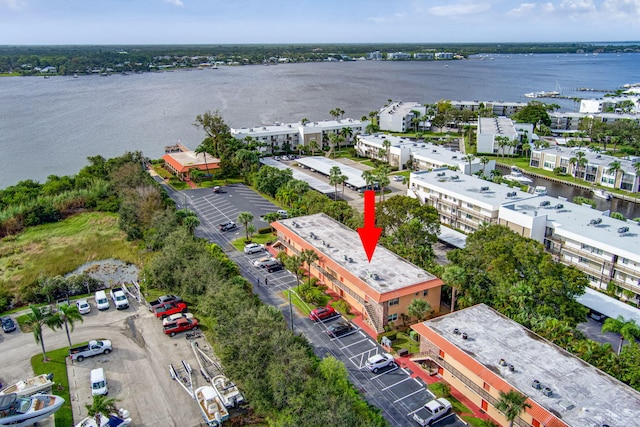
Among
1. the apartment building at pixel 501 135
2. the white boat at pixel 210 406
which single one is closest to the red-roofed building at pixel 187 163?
the apartment building at pixel 501 135

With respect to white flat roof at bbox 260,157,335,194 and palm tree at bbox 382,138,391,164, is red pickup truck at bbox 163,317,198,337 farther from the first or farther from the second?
palm tree at bbox 382,138,391,164

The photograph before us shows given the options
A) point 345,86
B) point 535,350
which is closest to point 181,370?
point 535,350

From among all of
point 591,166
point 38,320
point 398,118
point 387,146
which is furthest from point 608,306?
point 398,118

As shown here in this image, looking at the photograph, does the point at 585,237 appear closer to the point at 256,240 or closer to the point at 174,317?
the point at 256,240

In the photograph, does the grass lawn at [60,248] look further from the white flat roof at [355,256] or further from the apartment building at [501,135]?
the apartment building at [501,135]

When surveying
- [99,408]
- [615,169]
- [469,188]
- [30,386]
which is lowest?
[30,386]

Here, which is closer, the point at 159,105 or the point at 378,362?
the point at 378,362
